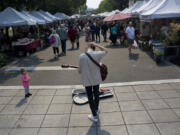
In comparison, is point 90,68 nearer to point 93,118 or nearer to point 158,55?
point 93,118

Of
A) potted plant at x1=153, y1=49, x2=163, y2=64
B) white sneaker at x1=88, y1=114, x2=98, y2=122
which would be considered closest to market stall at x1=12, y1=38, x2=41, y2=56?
potted plant at x1=153, y1=49, x2=163, y2=64

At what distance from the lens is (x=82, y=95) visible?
5.43m

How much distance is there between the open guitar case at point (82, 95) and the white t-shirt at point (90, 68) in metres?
1.32

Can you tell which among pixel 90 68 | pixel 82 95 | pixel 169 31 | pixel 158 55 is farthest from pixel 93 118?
pixel 169 31

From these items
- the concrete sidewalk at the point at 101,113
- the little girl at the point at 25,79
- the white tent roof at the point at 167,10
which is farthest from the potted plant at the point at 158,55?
the little girl at the point at 25,79

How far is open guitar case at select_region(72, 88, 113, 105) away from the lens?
16.6ft

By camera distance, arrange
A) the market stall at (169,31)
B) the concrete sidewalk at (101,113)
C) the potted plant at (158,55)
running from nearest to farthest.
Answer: the concrete sidewalk at (101,113), the potted plant at (158,55), the market stall at (169,31)

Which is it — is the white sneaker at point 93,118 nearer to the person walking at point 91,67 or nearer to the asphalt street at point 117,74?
the person walking at point 91,67

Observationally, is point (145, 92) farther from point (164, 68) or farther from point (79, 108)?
point (164, 68)

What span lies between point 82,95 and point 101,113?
3.62 ft

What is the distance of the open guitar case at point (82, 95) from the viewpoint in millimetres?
5062

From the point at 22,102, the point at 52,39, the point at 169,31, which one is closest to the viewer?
the point at 22,102

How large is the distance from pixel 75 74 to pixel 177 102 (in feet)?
13.1

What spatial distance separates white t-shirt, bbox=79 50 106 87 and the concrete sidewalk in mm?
967
